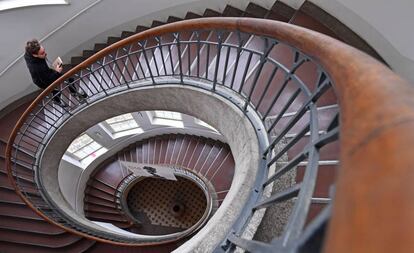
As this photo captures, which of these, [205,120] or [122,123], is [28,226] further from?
[205,120]

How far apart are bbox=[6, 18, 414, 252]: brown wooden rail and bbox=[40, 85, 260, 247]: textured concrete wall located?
1924mm

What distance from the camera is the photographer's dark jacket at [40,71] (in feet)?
15.9

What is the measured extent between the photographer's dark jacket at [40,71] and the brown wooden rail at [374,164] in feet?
16.3

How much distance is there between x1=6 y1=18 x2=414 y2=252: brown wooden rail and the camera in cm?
59

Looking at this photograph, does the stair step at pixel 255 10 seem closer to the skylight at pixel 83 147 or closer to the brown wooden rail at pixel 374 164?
the brown wooden rail at pixel 374 164

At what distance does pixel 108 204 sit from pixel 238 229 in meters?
7.97

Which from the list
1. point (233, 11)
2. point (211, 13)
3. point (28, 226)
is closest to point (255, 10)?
point (233, 11)

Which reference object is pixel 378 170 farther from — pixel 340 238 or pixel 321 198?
pixel 321 198

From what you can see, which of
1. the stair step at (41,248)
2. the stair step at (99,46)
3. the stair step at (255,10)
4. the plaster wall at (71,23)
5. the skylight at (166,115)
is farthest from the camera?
the skylight at (166,115)

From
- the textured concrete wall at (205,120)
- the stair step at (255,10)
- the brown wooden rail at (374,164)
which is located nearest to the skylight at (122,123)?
the textured concrete wall at (205,120)

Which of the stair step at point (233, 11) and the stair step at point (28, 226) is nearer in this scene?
the stair step at point (233, 11)

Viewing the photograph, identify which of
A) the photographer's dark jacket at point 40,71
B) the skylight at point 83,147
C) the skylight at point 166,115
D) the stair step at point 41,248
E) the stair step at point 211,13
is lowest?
the stair step at point 41,248

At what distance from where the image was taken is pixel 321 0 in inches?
179

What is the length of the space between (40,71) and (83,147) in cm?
418
